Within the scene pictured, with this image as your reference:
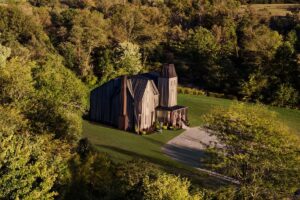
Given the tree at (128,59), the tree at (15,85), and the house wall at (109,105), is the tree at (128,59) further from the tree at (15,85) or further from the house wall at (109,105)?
the tree at (15,85)

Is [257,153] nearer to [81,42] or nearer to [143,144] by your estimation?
[143,144]

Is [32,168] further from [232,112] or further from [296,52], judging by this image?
[296,52]

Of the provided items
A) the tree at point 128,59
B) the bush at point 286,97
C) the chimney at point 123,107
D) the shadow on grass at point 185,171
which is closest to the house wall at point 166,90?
the chimney at point 123,107

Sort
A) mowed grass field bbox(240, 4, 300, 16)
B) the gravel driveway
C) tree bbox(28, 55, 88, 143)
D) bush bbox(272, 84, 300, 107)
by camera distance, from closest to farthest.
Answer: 1. tree bbox(28, 55, 88, 143)
2. the gravel driveway
3. bush bbox(272, 84, 300, 107)
4. mowed grass field bbox(240, 4, 300, 16)

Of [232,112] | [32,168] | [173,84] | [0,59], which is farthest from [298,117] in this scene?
[32,168]

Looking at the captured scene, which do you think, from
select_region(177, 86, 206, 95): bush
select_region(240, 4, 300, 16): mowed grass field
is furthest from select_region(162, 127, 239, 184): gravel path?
select_region(240, 4, 300, 16): mowed grass field

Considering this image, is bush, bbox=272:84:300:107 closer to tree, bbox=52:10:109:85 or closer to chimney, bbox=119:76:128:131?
chimney, bbox=119:76:128:131

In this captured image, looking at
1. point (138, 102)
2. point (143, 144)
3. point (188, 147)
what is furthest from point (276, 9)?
point (143, 144)
